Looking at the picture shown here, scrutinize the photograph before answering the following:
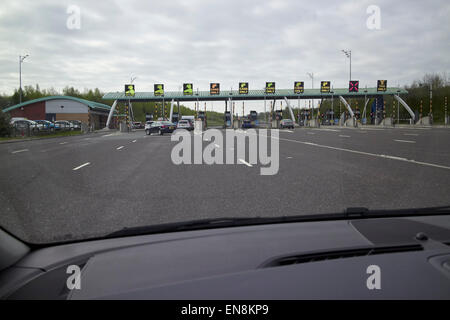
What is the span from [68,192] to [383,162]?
9020 millimetres

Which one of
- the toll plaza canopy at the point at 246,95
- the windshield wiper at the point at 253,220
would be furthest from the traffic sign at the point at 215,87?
the windshield wiper at the point at 253,220

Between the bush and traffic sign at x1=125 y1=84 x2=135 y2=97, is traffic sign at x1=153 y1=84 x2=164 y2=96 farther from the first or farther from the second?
the bush

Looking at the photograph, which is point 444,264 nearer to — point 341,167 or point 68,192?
point 68,192

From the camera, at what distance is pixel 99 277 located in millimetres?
2070

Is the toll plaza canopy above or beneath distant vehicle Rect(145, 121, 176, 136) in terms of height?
above

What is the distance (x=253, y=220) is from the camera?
340cm

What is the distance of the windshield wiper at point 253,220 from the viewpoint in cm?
309

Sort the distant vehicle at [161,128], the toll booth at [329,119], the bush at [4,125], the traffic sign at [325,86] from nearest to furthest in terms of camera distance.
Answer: the bush at [4,125] < the distant vehicle at [161,128] < the traffic sign at [325,86] < the toll booth at [329,119]

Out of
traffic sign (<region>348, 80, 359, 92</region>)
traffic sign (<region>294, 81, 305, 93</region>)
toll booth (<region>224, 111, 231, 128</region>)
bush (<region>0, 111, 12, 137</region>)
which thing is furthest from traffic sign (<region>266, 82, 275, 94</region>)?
bush (<region>0, 111, 12, 137</region>)

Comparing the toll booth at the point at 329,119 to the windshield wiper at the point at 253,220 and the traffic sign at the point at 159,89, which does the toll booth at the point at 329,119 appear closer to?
the traffic sign at the point at 159,89

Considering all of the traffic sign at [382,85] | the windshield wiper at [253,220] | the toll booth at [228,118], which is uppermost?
the traffic sign at [382,85]

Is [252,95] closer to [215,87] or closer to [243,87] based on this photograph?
[243,87]

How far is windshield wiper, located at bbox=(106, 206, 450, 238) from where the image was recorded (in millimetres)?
3086
